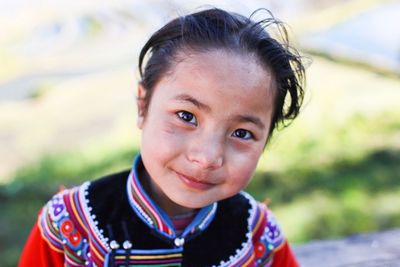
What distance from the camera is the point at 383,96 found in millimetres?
3814

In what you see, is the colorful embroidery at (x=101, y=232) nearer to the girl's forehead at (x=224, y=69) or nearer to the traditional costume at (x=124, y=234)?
the traditional costume at (x=124, y=234)

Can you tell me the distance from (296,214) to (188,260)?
146cm

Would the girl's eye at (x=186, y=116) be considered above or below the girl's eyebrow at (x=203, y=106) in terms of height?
below

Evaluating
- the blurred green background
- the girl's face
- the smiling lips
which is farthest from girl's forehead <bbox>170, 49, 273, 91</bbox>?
the blurred green background

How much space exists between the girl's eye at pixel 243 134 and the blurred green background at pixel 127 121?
1.40 metres

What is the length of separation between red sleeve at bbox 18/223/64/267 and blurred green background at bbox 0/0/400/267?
1022 millimetres

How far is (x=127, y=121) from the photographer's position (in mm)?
3355

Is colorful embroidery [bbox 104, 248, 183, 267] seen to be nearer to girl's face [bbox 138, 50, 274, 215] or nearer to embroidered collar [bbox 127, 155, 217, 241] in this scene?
embroidered collar [bbox 127, 155, 217, 241]

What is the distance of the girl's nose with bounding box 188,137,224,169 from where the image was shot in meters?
1.24

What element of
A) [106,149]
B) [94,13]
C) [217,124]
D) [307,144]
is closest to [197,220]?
[217,124]

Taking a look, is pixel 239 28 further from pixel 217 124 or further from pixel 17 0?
pixel 17 0

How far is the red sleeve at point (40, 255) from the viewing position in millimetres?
1428

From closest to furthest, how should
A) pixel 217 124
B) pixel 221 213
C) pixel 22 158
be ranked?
1. pixel 217 124
2. pixel 221 213
3. pixel 22 158

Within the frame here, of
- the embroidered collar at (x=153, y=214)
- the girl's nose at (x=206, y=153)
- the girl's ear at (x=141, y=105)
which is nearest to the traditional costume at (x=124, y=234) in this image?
the embroidered collar at (x=153, y=214)
